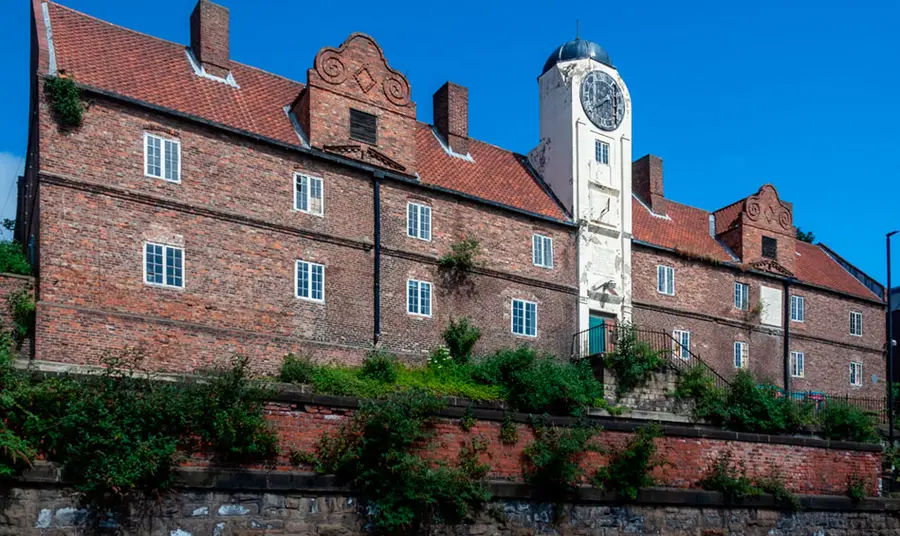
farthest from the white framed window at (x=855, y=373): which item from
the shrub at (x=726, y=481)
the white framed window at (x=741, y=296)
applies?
the shrub at (x=726, y=481)

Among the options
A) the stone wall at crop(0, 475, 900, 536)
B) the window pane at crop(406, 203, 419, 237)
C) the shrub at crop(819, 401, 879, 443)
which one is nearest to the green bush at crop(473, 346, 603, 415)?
the stone wall at crop(0, 475, 900, 536)

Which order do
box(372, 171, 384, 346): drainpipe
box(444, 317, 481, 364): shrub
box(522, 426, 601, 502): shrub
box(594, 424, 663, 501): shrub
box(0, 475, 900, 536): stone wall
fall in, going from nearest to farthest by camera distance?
1. box(0, 475, 900, 536): stone wall
2. box(522, 426, 601, 502): shrub
3. box(594, 424, 663, 501): shrub
4. box(372, 171, 384, 346): drainpipe
5. box(444, 317, 481, 364): shrub

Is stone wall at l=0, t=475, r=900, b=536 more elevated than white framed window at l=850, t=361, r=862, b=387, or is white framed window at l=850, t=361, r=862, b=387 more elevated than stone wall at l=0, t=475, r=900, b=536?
white framed window at l=850, t=361, r=862, b=387

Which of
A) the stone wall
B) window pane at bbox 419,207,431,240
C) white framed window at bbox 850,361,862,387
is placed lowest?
the stone wall

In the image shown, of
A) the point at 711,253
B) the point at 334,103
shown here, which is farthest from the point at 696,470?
the point at 711,253

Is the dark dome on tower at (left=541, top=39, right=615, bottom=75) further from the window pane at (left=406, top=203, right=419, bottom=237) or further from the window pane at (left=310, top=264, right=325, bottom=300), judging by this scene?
the window pane at (left=310, top=264, right=325, bottom=300)

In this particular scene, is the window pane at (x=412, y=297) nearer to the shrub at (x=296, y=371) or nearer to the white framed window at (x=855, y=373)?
the shrub at (x=296, y=371)

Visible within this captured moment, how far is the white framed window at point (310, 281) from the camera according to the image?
24.5 m

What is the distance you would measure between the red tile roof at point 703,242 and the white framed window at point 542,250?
13.5 feet

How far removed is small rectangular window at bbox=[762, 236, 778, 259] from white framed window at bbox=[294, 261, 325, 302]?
1997cm

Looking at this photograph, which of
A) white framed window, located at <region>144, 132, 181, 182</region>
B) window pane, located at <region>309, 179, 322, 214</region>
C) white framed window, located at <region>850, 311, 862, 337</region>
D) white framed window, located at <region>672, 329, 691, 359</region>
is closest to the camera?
white framed window, located at <region>144, 132, 181, 182</region>

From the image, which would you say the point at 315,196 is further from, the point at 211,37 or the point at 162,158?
the point at 211,37

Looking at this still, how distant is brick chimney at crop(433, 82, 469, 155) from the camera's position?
31.2m

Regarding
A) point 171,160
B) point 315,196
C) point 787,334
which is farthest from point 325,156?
point 787,334
